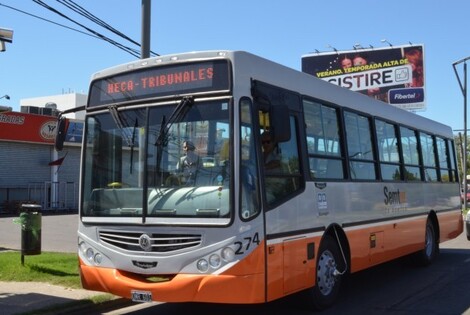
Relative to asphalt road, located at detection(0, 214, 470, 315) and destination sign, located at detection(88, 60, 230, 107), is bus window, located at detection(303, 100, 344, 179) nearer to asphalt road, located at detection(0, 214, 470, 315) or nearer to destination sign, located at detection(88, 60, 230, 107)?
destination sign, located at detection(88, 60, 230, 107)

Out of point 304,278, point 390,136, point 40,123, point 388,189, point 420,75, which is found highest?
point 420,75

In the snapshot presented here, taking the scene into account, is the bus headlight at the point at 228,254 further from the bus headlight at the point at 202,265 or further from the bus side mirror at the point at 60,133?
the bus side mirror at the point at 60,133

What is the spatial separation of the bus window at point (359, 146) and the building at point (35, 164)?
21.2 metres

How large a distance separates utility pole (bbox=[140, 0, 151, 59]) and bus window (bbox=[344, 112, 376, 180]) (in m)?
4.04

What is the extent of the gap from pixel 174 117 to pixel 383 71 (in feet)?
117

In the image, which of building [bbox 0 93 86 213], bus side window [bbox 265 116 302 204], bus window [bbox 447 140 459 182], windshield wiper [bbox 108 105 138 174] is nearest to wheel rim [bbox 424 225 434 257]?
bus window [bbox 447 140 459 182]

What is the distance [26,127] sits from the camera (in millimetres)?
29594

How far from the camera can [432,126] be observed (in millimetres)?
12500

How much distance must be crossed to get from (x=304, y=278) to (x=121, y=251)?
2254mm

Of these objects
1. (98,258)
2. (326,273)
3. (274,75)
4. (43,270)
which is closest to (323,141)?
(274,75)

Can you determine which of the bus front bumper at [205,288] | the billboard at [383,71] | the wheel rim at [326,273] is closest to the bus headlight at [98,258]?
the bus front bumper at [205,288]

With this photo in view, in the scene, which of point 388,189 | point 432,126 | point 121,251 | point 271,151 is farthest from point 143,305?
point 432,126

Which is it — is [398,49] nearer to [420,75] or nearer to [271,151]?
[420,75]

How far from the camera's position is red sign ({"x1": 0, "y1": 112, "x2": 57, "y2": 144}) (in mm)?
28562
